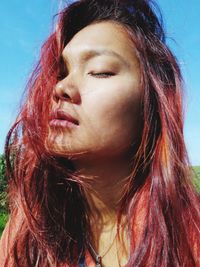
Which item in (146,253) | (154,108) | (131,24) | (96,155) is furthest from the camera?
(131,24)

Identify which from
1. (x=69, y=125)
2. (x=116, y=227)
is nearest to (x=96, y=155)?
(x=69, y=125)

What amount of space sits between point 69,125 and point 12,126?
0.47 meters

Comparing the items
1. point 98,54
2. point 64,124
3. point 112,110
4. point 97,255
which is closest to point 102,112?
point 112,110

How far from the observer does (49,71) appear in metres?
2.21

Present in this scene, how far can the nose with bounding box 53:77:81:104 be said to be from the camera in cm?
198

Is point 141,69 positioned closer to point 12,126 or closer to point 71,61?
point 71,61

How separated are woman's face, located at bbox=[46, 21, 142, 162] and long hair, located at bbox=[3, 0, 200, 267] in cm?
9

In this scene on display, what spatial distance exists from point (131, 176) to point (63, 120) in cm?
45

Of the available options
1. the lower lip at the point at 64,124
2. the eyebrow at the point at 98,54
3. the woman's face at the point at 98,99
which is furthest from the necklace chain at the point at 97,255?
the eyebrow at the point at 98,54

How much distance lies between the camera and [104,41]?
6.84 feet

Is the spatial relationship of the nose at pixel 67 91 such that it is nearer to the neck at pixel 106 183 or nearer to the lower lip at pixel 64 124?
the lower lip at pixel 64 124

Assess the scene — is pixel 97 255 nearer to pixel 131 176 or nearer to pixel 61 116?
pixel 131 176

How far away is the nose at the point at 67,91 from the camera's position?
1.98m

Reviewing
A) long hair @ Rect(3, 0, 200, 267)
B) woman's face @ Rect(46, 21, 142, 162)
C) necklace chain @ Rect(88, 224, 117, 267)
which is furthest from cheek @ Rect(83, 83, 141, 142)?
necklace chain @ Rect(88, 224, 117, 267)
